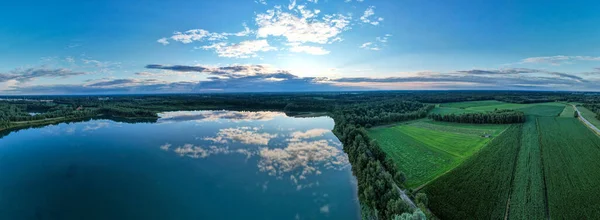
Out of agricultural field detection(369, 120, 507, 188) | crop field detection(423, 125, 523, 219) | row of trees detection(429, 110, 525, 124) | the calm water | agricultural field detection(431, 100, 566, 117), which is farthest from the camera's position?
agricultural field detection(431, 100, 566, 117)

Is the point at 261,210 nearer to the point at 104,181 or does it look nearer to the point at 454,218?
the point at 454,218

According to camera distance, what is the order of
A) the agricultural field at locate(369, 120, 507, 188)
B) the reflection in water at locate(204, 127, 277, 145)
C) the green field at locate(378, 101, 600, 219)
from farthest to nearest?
the reflection in water at locate(204, 127, 277, 145) → the agricultural field at locate(369, 120, 507, 188) → the green field at locate(378, 101, 600, 219)

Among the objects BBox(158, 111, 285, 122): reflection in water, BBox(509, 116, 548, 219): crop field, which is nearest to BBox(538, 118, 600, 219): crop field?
BBox(509, 116, 548, 219): crop field

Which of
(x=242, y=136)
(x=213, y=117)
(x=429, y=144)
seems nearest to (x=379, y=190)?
(x=429, y=144)

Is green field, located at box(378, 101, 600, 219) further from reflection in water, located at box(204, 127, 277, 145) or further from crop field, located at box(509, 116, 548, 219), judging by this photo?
reflection in water, located at box(204, 127, 277, 145)

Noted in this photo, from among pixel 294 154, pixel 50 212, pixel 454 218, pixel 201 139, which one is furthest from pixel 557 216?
pixel 201 139

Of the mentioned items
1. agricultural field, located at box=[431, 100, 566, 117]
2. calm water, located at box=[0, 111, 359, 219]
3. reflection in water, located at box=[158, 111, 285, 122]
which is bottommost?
calm water, located at box=[0, 111, 359, 219]

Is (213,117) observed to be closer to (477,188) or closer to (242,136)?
(242,136)
